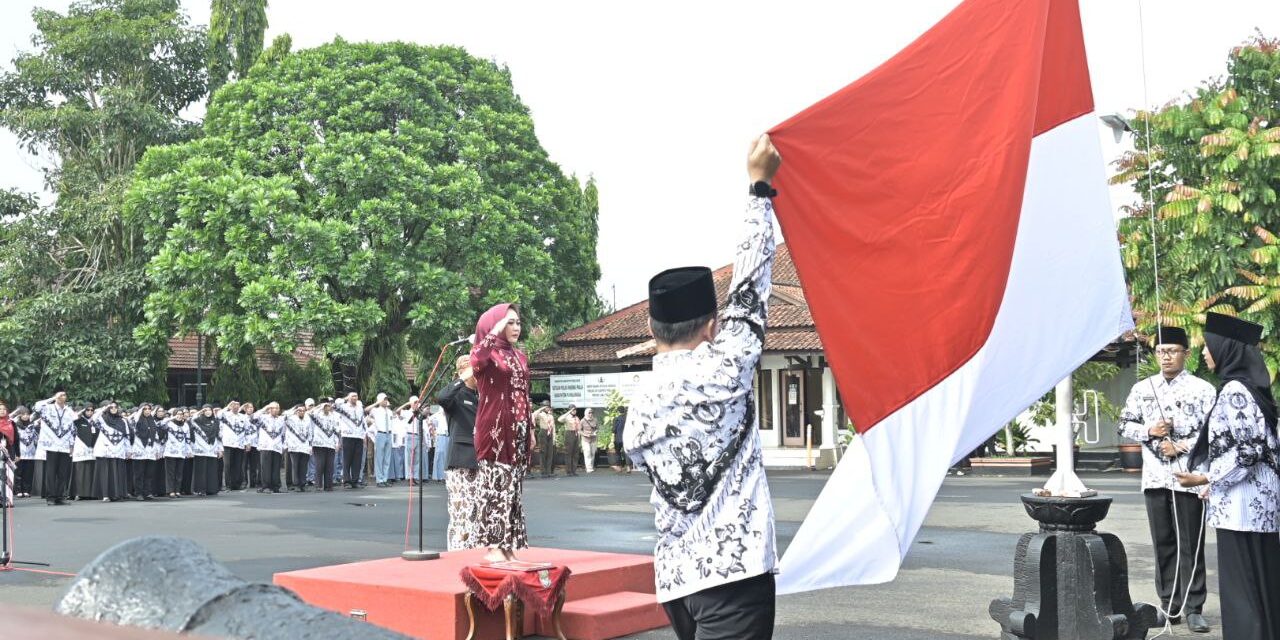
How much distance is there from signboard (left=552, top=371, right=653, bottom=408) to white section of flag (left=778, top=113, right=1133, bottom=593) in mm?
27767

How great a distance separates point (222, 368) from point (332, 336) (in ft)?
26.5

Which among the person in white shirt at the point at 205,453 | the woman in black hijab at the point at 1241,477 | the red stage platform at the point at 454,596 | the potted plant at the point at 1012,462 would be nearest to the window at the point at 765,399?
the potted plant at the point at 1012,462

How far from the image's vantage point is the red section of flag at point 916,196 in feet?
16.2

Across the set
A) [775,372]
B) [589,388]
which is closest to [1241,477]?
[589,388]

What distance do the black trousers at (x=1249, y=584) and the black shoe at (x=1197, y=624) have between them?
1.10 meters

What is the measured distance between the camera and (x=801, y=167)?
4887 millimetres

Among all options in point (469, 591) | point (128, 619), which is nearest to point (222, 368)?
point (469, 591)

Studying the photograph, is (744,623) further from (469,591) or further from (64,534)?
(64,534)

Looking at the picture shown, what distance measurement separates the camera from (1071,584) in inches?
279

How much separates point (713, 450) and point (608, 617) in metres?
4.50

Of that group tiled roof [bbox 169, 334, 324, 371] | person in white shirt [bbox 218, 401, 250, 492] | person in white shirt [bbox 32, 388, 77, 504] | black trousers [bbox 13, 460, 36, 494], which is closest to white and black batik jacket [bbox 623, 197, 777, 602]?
person in white shirt [bbox 32, 388, 77, 504]

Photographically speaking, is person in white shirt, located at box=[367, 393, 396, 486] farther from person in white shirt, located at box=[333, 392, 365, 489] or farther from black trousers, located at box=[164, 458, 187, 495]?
black trousers, located at box=[164, 458, 187, 495]

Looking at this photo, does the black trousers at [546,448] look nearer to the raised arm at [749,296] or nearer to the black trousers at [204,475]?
the black trousers at [204,475]

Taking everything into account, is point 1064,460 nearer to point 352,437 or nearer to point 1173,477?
point 1173,477
